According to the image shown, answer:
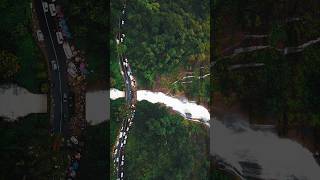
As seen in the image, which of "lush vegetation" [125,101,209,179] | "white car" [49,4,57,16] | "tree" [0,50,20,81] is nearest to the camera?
"tree" [0,50,20,81]

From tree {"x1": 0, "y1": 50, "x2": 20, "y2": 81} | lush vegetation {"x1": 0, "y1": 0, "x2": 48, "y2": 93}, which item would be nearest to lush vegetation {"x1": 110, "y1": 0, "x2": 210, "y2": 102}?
lush vegetation {"x1": 0, "y1": 0, "x2": 48, "y2": 93}

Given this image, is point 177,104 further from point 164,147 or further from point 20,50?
point 20,50

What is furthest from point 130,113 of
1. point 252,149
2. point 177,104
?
point 252,149

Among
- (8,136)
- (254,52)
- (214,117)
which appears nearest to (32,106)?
(8,136)

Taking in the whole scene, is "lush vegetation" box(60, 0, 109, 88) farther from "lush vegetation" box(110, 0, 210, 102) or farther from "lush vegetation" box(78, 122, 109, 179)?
"lush vegetation" box(78, 122, 109, 179)

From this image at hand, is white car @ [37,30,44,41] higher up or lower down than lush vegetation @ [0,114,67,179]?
higher up

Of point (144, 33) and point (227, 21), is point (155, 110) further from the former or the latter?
point (227, 21)
